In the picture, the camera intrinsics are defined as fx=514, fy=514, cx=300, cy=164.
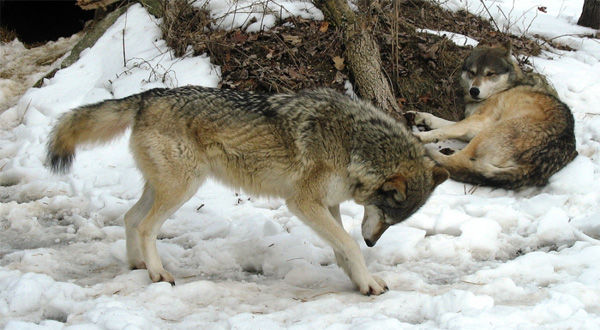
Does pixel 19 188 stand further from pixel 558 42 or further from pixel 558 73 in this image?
pixel 558 42

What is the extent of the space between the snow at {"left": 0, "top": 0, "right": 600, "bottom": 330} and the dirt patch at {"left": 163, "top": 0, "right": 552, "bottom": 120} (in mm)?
334

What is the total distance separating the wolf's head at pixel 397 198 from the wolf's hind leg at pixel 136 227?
1.71 meters

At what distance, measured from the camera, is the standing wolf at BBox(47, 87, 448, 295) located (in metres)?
3.74

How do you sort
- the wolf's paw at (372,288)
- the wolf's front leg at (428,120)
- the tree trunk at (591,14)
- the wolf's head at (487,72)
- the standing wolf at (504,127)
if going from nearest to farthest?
the wolf's paw at (372,288), the standing wolf at (504,127), the wolf's front leg at (428,120), the wolf's head at (487,72), the tree trunk at (591,14)

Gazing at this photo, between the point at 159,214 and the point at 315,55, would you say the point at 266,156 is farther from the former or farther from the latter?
the point at 315,55

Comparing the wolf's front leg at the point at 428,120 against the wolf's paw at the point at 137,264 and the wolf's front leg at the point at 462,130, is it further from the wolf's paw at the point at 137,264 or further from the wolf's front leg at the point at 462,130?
the wolf's paw at the point at 137,264

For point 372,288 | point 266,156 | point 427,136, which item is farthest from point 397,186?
point 427,136

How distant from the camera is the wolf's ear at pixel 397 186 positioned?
3.70m

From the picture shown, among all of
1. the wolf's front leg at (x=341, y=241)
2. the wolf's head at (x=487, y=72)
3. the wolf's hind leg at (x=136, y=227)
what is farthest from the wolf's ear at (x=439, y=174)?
the wolf's head at (x=487, y=72)

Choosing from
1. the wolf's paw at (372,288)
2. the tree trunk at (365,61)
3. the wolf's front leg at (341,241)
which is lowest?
the wolf's paw at (372,288)

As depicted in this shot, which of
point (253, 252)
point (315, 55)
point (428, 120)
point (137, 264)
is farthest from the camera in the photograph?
point (315, 55)

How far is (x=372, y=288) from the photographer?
3.69 meters

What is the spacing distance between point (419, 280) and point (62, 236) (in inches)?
120

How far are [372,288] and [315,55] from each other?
3.85 metres
